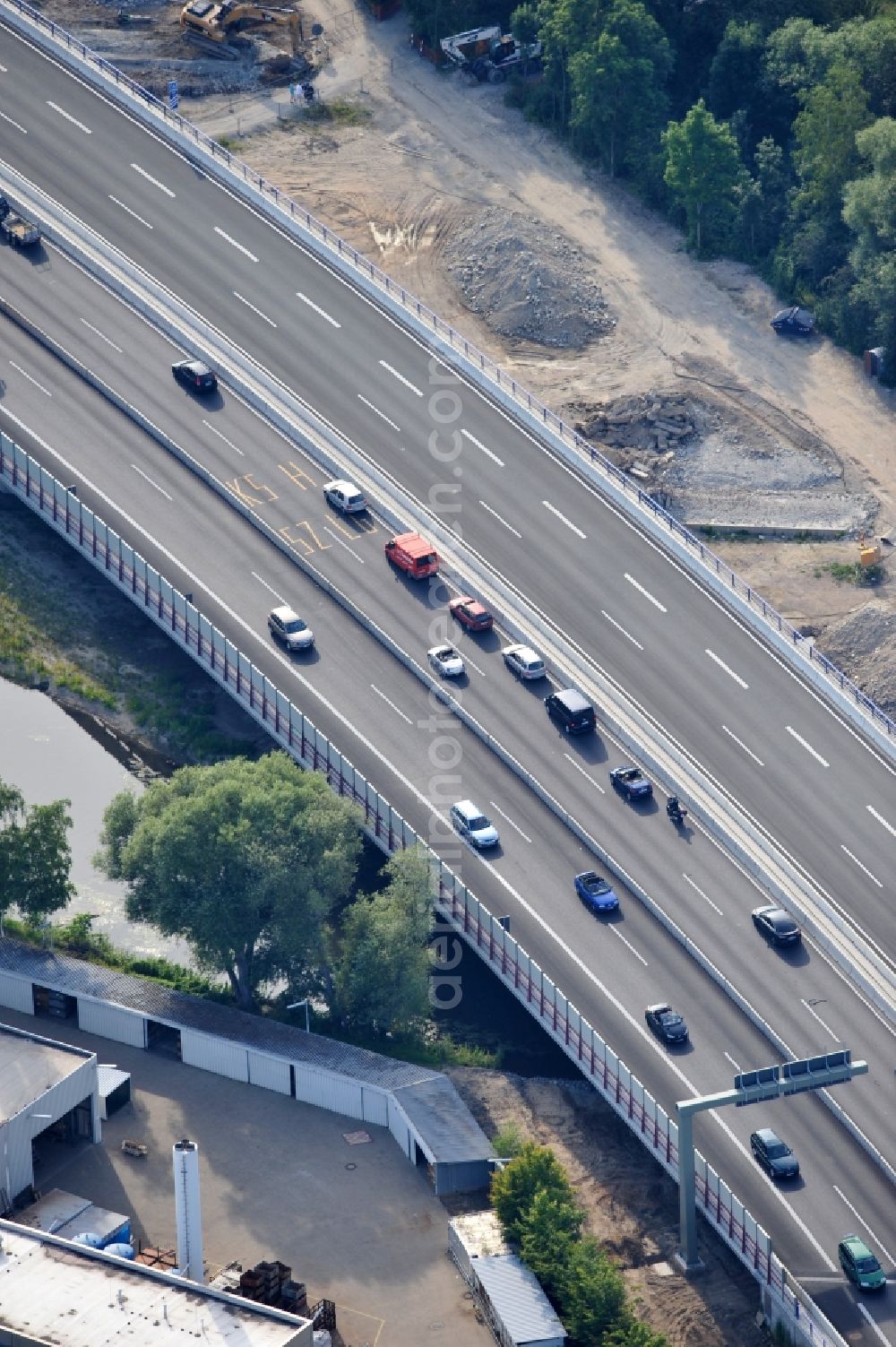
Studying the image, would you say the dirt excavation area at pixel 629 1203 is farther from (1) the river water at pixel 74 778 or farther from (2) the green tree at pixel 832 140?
(2) the green tree at pixel 832 140

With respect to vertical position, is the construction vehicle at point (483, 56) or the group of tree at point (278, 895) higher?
the construction vehicle at point (483, 56)

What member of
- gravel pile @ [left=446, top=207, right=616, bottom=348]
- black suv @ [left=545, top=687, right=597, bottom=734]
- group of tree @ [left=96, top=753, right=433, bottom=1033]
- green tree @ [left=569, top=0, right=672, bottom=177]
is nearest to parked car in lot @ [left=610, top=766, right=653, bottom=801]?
black suv @ [left=545, top=687, right=597, bottom=734]

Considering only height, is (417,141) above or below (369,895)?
above

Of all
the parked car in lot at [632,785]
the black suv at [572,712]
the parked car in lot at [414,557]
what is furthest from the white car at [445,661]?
the parked car in lot at [632,785]

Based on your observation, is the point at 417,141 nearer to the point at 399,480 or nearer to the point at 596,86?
the point at 596,86

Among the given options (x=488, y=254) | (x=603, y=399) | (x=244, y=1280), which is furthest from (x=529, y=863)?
(x=488, y=254)
